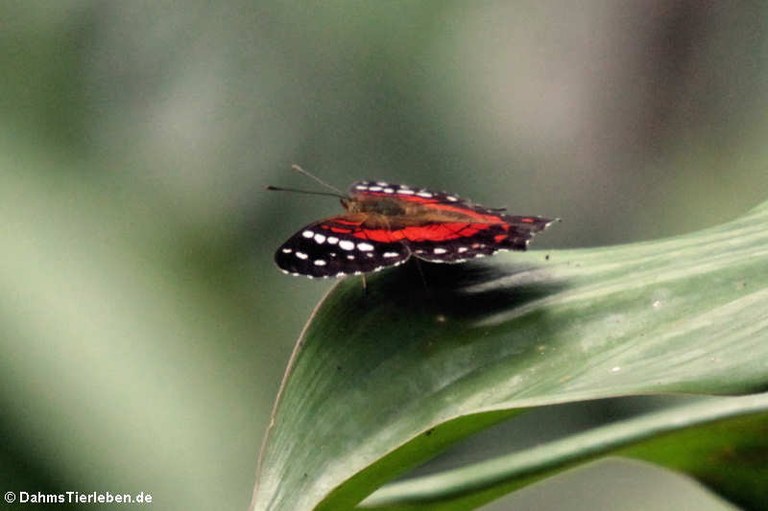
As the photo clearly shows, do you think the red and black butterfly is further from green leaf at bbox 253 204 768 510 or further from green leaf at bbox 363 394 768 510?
green leaf at bbox 363 394 768 510

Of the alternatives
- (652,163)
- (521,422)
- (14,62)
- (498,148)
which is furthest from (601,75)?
(14,62)

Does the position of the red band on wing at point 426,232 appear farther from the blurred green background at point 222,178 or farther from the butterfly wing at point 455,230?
the blurred green background at point 222,178

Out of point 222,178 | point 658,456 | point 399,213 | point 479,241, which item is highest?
point 222,178

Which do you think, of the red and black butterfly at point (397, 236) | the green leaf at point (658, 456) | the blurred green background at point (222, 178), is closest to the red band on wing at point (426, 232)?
the red and black butterfly at point (397, 236)

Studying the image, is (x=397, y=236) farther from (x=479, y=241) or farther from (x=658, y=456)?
(x=658, y=456)

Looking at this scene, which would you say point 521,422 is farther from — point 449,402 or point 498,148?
point 449,402

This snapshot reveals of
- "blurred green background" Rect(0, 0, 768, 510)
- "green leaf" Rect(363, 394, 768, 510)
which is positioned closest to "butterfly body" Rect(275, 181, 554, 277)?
"green leaf" Rect(363, 394, 768, 510)

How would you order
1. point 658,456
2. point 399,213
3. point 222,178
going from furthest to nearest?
point 222,178
point 399,213
point 658,456

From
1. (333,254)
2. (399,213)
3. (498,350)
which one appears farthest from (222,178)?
(498,350)
